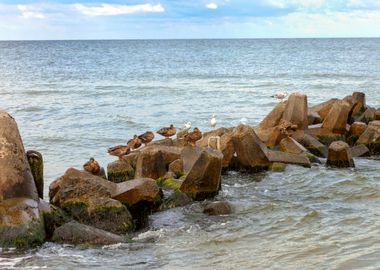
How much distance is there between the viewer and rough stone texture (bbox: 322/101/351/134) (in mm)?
17203

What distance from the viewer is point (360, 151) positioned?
1658cm

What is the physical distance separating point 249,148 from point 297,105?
3.47m

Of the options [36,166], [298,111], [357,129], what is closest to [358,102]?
[357,129]

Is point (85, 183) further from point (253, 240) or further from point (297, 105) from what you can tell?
point (297, 105)

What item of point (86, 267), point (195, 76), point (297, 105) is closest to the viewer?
point (86, 267)

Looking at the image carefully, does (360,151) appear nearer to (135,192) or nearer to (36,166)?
(135,192)

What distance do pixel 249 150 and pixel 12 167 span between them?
5.95 meters

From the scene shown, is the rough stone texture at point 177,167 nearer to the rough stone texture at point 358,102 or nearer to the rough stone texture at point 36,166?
the rough stone texture at point 36,166

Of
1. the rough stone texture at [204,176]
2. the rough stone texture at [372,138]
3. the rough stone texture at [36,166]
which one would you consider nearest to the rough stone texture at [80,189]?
the rough stone texture at [36,166]

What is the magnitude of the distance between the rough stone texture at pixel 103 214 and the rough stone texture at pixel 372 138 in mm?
8724

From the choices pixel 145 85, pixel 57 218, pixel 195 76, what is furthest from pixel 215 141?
pixel 195 76

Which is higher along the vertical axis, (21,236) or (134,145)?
(134,145)

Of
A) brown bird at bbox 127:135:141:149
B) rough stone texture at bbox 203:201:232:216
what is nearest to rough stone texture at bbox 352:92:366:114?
brown bird at bbox 127:135:141:149

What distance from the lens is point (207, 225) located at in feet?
35.3
